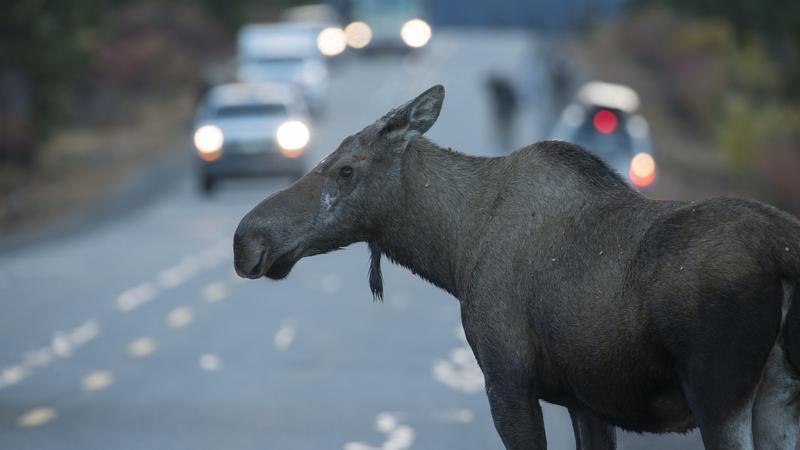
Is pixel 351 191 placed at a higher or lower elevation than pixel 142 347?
higher

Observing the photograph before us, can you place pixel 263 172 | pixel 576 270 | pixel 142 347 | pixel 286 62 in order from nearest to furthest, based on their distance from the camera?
1. pixel 576 270
2. pixel 142 347
3. pixel 263 172
4. pixel 286 62

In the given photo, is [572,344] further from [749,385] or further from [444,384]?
[444,384]

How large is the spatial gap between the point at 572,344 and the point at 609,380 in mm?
209

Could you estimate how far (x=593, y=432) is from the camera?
7.27m

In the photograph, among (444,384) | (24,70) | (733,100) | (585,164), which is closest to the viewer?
(585,164)

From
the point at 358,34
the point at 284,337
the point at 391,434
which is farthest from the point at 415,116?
the point at 358,34

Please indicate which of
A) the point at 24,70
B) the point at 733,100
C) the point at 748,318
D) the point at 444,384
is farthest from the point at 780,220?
the point at 733,100

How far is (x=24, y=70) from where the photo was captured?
1613 inches

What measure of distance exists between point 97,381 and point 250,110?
20.7 metres

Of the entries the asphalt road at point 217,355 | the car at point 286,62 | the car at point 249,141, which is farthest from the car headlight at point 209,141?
the car at point 286,62

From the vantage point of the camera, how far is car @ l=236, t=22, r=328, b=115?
51.8m

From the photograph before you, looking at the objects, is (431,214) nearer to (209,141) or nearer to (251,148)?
(251,148)

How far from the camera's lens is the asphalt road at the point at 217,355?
11.8m

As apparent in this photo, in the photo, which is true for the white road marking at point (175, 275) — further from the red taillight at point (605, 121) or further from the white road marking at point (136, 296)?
the red taillight at point (605, 121)
